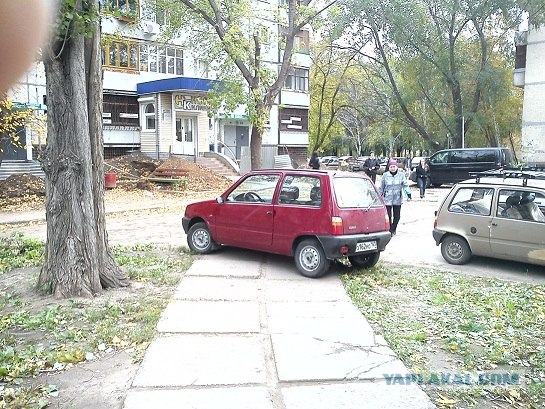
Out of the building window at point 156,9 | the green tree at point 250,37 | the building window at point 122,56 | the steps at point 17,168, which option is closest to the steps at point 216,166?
the building window at point 122,56

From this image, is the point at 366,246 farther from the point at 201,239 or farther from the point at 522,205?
the point at 201,239

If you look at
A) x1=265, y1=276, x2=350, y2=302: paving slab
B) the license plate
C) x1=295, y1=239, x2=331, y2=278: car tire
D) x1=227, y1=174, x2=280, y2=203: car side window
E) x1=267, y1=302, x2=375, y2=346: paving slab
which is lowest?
x1=265, y1=276, x2=350, y2=302: paving slab

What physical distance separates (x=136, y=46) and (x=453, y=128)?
2019 centimetres

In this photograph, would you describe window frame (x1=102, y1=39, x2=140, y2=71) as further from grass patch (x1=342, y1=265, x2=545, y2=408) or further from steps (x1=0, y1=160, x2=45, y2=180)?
grass patch (x1=342, y1=265, x2=545, y2=408)

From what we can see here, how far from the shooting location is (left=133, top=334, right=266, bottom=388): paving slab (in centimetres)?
402

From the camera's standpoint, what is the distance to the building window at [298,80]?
4125 cm

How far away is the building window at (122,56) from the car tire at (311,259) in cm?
2607

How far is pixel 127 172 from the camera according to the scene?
2594 centimetres

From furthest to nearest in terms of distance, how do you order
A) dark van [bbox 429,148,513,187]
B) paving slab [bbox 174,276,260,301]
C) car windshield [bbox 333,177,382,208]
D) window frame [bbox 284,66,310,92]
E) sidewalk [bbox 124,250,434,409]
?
window frame [bbox 284,66,310,92] → dark van [bbox 429,148,513,187] → car windshield [bbox 333,177,382,208] → paving slab [bbox 174,276,260,301] → sidewalk [bbox 124,250,434,409]

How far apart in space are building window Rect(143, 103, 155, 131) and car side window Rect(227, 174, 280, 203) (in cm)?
2413

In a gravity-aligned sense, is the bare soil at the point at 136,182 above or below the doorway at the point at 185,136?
below

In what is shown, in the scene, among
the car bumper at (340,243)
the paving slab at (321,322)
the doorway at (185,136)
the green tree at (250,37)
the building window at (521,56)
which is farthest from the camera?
the doorway at (185,136)

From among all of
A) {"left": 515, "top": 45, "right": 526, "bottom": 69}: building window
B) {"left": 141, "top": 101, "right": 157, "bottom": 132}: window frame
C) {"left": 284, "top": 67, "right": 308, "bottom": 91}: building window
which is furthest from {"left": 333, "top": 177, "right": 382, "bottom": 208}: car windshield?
{"left": 284, "top": 67, "right": 308, "bottom": 91}: building window

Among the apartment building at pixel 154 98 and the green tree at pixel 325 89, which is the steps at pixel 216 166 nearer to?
the apartment building at pixel 154 98
